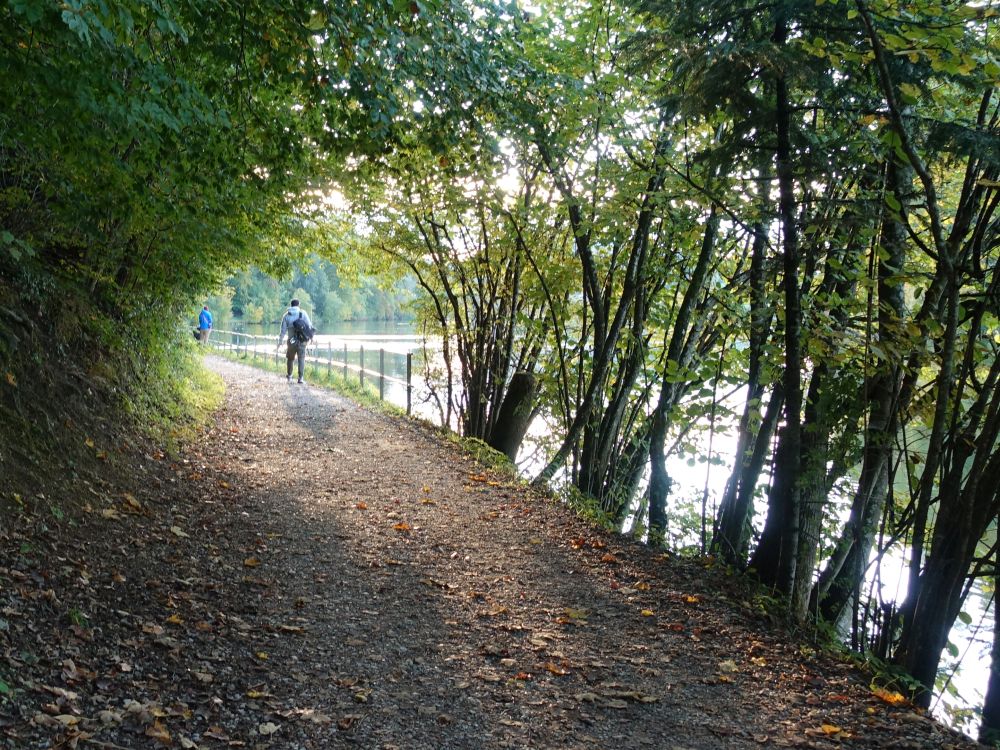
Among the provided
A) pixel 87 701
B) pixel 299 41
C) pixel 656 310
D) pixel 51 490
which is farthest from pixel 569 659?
pixel 656 310

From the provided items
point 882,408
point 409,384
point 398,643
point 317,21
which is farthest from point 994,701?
point 409,384

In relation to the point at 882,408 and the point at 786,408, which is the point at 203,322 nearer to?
the point at 786,408

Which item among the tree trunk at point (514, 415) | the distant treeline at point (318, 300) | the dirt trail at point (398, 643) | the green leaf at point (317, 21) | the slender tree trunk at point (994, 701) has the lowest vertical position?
the slender tree trunk at point (994, 701)

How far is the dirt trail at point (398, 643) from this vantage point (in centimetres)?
340

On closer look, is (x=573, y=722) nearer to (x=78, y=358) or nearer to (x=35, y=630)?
(x=35, y=630)

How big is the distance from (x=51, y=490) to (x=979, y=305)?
19.9ft

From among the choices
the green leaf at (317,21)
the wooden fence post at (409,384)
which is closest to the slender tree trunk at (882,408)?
the green leaf at (317,21)

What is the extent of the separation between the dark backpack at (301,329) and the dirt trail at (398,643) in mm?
9346

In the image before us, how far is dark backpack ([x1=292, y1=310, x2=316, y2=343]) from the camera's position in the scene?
1638 cm

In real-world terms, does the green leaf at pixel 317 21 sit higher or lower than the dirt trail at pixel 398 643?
higher

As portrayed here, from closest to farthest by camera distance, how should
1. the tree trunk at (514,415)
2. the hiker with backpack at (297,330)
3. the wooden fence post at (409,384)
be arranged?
the tree trunk at (514,415)
the wooden fence post at (409,384)
the hiker with backpack at (297,330)

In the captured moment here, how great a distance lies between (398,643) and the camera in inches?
173

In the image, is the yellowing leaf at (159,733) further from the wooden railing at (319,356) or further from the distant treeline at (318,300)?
the distant treeline at (318,300)

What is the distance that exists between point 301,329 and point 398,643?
12.9 m
